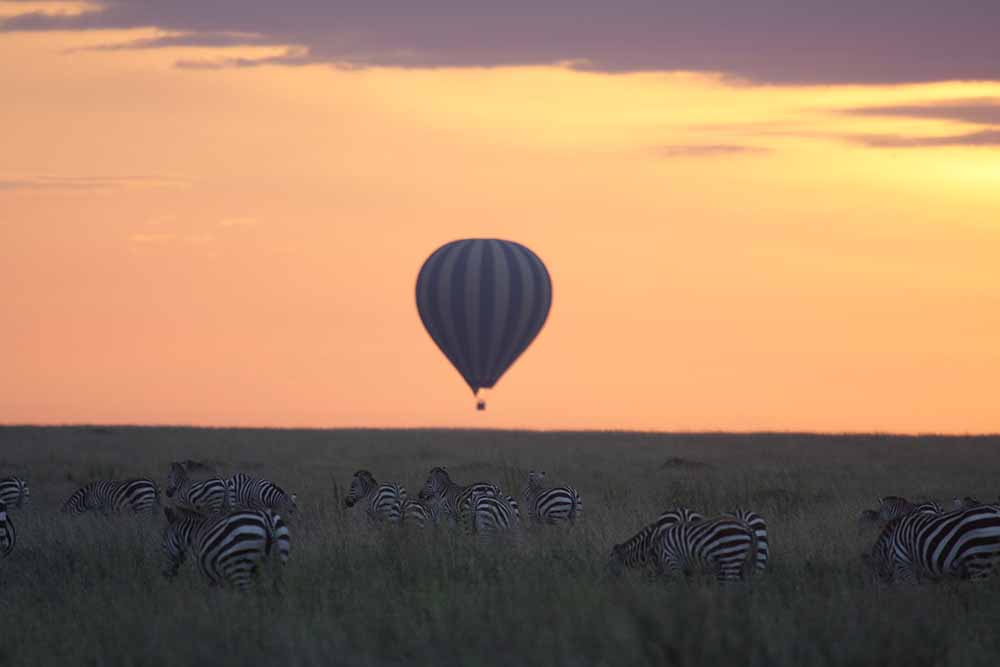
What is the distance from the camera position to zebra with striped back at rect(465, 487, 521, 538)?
20812 millimetres

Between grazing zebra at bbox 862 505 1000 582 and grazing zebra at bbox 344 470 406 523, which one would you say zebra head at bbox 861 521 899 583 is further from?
grazing zebra at bbox 344 470 406 523

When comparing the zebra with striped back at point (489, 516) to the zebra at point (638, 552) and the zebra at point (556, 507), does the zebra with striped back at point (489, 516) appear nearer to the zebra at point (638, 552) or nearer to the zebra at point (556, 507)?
the zebra at point (556, 507)

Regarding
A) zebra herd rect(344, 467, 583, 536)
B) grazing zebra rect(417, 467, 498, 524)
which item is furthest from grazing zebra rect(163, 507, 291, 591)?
grazing zebra rect(417, 467, 498, 524)

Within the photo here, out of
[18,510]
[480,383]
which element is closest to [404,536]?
[18,510]

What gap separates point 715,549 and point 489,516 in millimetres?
6418

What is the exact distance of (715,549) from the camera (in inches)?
600

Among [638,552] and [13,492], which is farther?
[13,492]

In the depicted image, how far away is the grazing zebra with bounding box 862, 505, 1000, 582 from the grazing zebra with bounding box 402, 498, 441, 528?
7.47 metres

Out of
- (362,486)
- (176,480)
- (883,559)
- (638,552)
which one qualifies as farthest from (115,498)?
(883,559)

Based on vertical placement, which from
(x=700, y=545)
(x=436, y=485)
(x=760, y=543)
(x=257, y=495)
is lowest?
(x=700, y=545)

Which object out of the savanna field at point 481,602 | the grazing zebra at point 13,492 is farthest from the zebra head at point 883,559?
the grazing zebra at point 13,492

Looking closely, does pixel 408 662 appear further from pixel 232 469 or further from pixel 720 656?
pixel 232 469

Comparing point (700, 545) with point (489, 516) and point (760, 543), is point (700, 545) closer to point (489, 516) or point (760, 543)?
point (760, 543)

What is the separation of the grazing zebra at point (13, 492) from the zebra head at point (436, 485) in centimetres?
903
